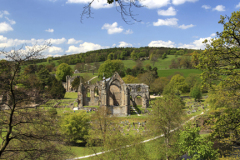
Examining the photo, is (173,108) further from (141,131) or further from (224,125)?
(224,125)

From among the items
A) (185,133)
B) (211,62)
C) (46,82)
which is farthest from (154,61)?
(211,62)

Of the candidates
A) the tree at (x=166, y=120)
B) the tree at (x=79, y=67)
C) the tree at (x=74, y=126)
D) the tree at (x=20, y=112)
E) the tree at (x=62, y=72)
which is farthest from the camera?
the tree at (x=79, y=67)

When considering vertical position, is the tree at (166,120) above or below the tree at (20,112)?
below

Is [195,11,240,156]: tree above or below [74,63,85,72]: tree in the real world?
below

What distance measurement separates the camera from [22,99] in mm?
6848

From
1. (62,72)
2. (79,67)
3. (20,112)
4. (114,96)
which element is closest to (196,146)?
(20,112)

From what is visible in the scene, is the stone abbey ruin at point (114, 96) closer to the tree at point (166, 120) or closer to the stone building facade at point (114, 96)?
the stone building facade at point (114, 96)

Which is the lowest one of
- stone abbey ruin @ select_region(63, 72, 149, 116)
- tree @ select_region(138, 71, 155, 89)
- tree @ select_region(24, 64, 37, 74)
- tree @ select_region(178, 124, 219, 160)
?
tree @ select_region(178, 124, 219, 160)

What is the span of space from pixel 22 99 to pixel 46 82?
4790 centimetres

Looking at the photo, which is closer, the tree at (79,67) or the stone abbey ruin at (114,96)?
the stone abbey ruin at (114,96)

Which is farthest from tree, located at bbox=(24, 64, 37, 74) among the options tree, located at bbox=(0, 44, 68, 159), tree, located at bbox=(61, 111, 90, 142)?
tree, located at bbox=(61, 111, 90, 142)

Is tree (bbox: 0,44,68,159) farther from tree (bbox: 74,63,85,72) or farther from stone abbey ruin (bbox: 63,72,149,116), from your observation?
tree (bbox: 74,63,85,72)

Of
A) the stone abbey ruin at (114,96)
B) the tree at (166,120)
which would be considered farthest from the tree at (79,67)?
the tree at (166,120)

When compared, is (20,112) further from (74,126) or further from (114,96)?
(114,96)
